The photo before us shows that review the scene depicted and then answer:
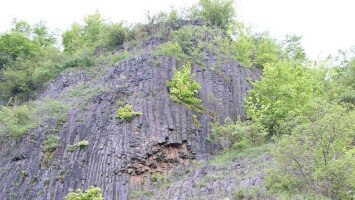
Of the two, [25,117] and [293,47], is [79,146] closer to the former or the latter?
[25,117]

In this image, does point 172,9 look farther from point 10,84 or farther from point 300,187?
point 300,187

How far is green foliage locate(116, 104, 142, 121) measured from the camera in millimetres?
20391

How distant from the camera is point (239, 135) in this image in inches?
786

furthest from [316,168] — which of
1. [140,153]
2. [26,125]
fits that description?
[26,125]

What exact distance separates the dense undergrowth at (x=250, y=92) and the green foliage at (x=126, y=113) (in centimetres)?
6

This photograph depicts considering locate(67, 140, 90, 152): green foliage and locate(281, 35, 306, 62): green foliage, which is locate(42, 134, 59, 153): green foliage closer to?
locate(67, 140, 90, 152): green foliage

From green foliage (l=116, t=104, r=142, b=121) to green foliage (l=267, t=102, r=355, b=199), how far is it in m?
8.08

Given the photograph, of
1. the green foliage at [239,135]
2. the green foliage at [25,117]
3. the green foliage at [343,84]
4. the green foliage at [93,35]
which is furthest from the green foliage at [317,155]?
the green foliage at [93,35]

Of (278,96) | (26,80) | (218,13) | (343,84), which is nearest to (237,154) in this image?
(278,96)

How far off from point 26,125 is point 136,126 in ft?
18.0

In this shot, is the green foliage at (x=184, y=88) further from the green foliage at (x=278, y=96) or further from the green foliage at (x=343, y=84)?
the green foliage at (x=343, y=84)

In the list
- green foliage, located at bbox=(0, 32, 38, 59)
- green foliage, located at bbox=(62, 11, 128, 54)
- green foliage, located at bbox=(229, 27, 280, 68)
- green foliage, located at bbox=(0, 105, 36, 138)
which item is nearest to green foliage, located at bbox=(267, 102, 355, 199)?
green foliage, located at bbox=(0, 105, 36, 138)

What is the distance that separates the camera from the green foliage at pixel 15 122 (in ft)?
69.9

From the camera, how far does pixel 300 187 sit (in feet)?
44.2
